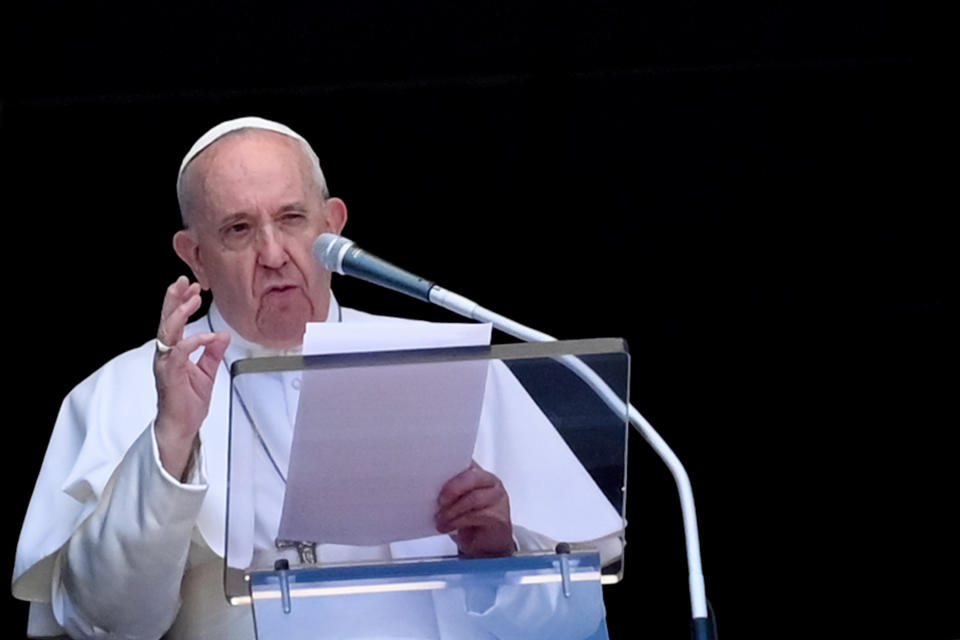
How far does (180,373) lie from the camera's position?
2.91 meters

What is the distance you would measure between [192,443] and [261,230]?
0.57 m

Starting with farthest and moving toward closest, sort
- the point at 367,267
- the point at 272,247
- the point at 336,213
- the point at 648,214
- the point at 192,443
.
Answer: the point at 648,214, the point at 336,213, the point at 272,247, the point at 192,443, the point at 367,267

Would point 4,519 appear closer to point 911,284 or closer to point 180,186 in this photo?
point 180,186

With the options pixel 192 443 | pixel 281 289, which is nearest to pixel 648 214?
pixel 281 289

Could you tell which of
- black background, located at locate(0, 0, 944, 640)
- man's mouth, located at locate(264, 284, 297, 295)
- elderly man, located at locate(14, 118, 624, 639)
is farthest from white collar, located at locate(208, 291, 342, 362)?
black background, located at locate(0, 0, 944, 640)

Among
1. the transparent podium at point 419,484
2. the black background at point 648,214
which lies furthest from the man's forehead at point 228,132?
the transparent podium at point 419,484

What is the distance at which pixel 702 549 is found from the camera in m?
4.43

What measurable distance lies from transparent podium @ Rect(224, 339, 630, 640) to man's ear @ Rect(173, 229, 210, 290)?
0.91 metres

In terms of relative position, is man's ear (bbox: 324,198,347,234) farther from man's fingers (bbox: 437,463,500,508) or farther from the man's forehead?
man's fingers (bbox: 437,463,500,508)

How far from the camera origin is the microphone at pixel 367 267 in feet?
9.15

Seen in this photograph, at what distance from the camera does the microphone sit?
9.15 feet

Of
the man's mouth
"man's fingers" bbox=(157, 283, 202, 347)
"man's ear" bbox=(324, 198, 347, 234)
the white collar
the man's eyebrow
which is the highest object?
"man's ear" bbox=(324, 198, 347, 234)

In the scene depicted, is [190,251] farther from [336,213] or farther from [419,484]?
[419,484]

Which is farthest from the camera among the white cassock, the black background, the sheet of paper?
the black background
